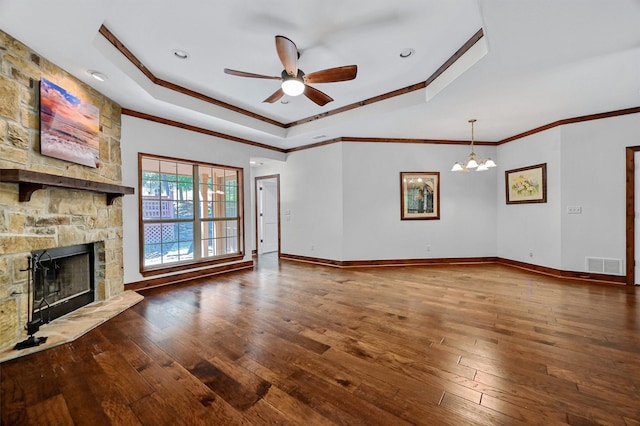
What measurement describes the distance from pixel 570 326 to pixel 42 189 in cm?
555

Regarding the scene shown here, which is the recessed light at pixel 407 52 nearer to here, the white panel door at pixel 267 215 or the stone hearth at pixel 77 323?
the stone hearth at pixel 77 323

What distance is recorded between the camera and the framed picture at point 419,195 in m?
5.77

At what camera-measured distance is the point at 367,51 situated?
2.94 meters

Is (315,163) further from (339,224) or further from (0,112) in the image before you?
(0,112)

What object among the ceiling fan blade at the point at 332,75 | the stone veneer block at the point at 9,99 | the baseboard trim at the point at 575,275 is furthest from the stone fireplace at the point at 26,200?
the baseboard trim at the point at 575,275

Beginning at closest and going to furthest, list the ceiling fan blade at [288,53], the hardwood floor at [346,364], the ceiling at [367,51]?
the hardwood floor at [346,364]
the ceiling at [367,51]
the ceiling fan blade at [288,53]

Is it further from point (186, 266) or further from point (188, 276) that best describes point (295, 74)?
point (188, 276)

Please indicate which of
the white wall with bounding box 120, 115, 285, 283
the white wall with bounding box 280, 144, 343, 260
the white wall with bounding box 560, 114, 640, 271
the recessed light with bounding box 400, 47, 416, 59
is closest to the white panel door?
the white wall with bounding box 280, 144, 343, 260

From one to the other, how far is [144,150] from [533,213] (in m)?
7.02

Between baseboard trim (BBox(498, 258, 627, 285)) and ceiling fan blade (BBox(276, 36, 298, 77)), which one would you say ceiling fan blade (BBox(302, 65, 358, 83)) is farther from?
baseboard trim (BBox(498, 258, 627, 285))

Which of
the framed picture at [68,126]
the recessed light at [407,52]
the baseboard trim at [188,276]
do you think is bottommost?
the baseboard trim at [188,276]

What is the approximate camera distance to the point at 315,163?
6.04 meters

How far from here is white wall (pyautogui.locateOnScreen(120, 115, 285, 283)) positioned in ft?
13.1

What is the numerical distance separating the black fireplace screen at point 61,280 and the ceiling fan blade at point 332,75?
330 cm
